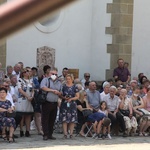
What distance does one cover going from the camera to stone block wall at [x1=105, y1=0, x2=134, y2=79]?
1616cm

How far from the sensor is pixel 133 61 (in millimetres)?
16547

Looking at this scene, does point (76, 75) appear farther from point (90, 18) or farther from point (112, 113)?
point (112, 113)

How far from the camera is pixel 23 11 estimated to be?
89 cm

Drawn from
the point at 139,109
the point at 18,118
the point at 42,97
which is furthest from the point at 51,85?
the point at 139,109

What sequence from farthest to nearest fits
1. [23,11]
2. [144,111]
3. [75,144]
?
[144,111] < [75,144] < [23,11]

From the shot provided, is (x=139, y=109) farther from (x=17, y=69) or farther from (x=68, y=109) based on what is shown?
(x=17, y=69)

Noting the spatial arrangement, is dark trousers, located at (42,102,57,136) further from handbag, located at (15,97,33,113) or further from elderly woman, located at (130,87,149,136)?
elderly woman, located at (130,87,149,136)

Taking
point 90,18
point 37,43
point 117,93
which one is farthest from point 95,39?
point 117,93

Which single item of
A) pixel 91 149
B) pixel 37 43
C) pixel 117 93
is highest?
pixel 37 43

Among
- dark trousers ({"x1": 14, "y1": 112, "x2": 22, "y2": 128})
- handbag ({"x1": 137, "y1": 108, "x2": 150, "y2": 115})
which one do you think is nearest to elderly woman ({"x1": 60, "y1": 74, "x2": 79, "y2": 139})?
dark trousers ({"x1": 14, "y1": 112, "x2": 22, "y2": 128})

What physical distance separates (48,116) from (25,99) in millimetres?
582

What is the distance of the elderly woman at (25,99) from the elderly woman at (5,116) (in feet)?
1.83

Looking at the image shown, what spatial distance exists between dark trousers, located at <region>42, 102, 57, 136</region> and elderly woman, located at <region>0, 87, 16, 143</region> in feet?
2.29

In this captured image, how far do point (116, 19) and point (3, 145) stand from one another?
696 centimetres
